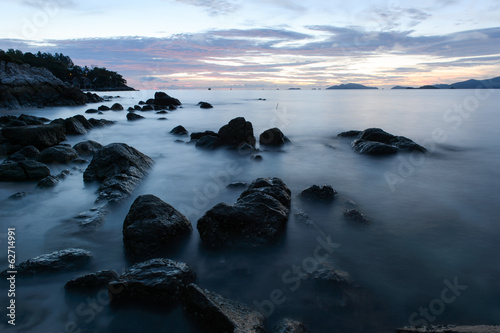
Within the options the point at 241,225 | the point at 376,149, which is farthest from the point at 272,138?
the point at 241,225

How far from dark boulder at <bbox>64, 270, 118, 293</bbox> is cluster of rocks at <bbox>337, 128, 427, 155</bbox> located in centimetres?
1209

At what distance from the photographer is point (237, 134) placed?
15359mm

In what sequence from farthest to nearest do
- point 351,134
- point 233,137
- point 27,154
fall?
point 351,134 → point 233,137 → point 27,154

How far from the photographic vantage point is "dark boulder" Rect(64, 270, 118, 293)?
4406mm

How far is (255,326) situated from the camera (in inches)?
144

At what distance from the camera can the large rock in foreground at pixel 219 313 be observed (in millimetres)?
3561

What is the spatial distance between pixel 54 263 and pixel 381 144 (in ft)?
42.5

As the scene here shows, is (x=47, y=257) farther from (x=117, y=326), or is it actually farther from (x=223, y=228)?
(x=223, y=228)

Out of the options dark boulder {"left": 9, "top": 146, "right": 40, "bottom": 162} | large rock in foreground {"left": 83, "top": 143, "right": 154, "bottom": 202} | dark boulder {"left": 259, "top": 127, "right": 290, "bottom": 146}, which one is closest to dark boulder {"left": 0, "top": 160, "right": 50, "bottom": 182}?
large rock in foreground {"left": 83, "top": 143, "right": 154, "bottom": 202}

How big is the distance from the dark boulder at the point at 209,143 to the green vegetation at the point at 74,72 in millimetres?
84908

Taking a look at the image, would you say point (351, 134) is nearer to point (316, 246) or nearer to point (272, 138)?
point (272, 138)

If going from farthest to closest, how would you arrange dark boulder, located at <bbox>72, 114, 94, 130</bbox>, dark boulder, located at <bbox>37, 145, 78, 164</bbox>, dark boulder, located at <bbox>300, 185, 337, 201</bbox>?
dark boulder, located at <bbox>72, 114, 94, 130</bbox> < dark boulder, located at <bbox>37, 145, 78, 164</bbox> < dark boulder, located at <bbox>300, 185, 337, 201</bbox>

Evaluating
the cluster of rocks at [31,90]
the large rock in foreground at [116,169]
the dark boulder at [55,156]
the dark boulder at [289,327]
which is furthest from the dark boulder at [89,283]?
the cluster of rocks at [31,90]

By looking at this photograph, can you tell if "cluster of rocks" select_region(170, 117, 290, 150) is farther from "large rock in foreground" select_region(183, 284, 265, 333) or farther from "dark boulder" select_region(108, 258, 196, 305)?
"large rock in foreground" select_region(183, 284, 265, 333)
